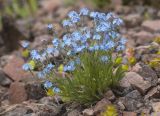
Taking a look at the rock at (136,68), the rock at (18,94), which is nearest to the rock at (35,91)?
the rock at (18,94)

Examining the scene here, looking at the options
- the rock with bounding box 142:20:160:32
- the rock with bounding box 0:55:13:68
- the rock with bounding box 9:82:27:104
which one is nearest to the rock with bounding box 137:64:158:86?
the rock with bounding box 9:82:27:104

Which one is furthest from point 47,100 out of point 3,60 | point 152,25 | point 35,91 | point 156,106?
point 152,25

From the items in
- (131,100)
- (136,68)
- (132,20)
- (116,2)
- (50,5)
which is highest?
(50,5)

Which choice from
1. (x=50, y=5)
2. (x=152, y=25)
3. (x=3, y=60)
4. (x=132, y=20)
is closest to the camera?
(x=3, y=60)

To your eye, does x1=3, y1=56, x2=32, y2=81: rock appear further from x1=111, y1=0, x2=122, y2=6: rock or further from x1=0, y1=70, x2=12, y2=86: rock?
x1=111, y1=0, x2=122, y2=6: rock

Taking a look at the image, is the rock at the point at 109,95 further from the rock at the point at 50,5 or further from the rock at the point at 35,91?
the rock at the point at 50,5

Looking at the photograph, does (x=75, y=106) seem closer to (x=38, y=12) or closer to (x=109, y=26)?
(x=109, y=26)

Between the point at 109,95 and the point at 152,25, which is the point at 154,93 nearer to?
the point at 109,95
